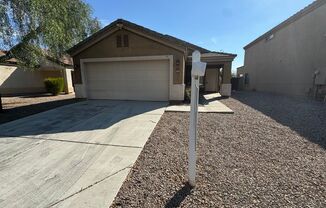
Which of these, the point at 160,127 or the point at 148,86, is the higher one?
the point at 148,86

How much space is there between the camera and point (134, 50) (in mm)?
9641

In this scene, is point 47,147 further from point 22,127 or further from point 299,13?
point 299,13

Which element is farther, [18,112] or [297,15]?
[297,15]

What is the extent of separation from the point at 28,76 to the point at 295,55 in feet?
72.7

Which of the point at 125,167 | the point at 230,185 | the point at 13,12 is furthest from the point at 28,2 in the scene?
the point at 230,185

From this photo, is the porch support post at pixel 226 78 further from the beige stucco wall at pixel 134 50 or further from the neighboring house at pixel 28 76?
the neighboring house at pixel 28 76

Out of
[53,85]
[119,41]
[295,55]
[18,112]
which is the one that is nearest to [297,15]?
[295,55]

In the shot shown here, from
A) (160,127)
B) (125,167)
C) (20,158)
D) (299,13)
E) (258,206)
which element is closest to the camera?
(258,206)

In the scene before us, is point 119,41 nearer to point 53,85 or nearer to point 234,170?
point 53,85

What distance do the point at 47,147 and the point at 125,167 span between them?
2.13m

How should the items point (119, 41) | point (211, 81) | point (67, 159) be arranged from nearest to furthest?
point (67, 159) < point (119, 41) < point (211, 81)

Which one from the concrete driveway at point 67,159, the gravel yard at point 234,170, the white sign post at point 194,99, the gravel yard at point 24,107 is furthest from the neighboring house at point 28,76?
the white sign post at point 194,99

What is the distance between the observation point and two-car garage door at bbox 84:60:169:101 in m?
9.76

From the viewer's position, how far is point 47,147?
3.94m
